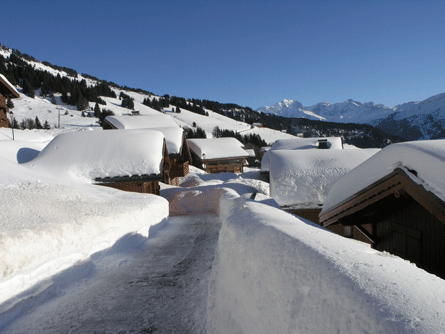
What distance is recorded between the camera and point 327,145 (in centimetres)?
2430

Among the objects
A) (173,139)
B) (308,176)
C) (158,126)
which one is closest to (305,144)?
(173,139)

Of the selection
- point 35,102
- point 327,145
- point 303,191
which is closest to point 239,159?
point 327,145

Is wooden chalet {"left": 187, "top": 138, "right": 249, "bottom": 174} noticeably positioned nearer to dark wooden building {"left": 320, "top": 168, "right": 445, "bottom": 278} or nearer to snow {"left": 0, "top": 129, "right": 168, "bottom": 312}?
snow {"left": 0, "top": 129, "right": 168, "bottom": 312}

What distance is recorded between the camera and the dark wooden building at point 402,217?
3766mm

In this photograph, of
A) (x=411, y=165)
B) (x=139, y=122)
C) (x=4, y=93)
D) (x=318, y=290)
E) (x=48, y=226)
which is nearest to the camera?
(x=318, y=290)

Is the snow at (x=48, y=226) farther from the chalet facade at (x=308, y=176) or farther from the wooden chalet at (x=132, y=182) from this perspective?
the chalet facade at (x=308, y=176)

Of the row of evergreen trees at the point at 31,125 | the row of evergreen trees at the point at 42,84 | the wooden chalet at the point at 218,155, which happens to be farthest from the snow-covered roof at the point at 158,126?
the row of evergreen trees at the point at 42,84

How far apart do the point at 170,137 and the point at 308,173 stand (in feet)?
36.0

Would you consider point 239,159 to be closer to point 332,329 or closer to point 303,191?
point 303,191

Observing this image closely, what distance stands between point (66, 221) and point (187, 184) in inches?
663

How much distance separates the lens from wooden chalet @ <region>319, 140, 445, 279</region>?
3.51 meters

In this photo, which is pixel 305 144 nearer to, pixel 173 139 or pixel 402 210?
pixel 173 139

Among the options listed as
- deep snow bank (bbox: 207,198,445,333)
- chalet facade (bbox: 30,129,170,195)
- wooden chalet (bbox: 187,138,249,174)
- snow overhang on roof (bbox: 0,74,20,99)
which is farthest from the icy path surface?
wooden chalet (bbox: 187,138,249,174)

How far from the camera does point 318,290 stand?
1936 millimetres
